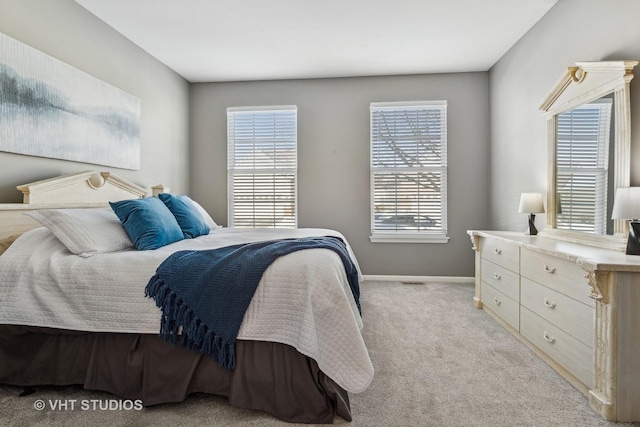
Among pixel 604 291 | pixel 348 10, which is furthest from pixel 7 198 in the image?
pixel 604 291

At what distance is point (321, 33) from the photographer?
3.23 m

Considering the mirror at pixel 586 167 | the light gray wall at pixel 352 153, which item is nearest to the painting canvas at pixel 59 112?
the light gray wall at pixel 352 153

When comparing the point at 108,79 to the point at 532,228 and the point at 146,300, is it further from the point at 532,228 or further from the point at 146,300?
the point at 532,228

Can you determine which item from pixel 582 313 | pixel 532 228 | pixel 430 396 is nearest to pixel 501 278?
pixel 532 228

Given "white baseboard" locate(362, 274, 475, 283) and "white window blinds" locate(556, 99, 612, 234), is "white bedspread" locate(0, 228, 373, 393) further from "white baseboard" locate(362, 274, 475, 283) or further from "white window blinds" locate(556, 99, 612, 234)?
"white baseboard" locate(362, 274, 475, 283)

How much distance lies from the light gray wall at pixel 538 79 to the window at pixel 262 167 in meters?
2.46

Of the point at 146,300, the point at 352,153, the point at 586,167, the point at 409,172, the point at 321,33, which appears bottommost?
the point at 146,300

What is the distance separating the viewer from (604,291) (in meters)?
1.60

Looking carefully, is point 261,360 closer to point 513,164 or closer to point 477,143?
point 513,164

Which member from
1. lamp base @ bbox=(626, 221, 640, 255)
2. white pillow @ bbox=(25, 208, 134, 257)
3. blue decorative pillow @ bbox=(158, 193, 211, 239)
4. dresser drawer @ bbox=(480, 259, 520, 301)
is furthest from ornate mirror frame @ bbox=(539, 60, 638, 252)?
white pillow @ bbox=(25, 208, 134, 257)

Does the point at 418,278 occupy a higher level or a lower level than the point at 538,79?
lower

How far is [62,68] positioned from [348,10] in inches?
89.8

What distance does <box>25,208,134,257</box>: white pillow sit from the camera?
1917mm

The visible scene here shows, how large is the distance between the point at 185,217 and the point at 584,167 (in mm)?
3055
